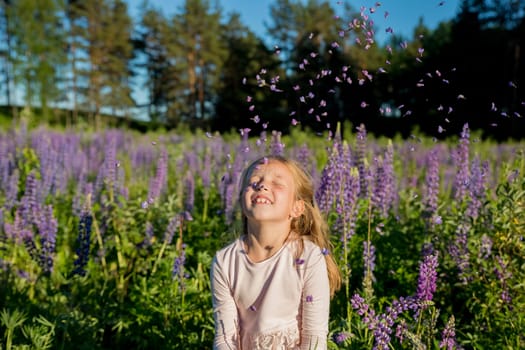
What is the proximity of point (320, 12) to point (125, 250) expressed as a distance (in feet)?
102

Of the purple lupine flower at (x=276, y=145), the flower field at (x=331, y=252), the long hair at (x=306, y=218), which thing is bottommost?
the flower field at (x=331, y=252)

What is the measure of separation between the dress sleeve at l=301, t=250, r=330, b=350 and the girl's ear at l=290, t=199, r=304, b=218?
263 mm

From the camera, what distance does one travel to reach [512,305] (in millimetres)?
2977

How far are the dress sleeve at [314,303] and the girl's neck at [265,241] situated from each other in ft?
0.64

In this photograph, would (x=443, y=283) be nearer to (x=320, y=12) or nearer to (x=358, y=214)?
(x=358, y=214)

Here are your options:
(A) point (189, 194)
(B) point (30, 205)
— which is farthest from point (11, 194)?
(A) point (189, 194)

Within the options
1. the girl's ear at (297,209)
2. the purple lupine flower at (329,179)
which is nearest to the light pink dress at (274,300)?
the girl's ear at (297,209)

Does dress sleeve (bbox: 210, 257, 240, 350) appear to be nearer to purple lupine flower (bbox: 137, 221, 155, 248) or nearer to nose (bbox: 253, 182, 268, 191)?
nose (bbox: 253, 182, 268, 191)

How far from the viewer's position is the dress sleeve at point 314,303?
227cm

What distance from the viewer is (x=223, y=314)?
2.40 m

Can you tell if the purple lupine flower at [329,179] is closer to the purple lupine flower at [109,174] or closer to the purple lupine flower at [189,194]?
the purple lupine flower at [189,194]

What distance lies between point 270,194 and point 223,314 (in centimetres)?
60

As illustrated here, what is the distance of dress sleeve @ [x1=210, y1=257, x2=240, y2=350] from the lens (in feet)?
7.70

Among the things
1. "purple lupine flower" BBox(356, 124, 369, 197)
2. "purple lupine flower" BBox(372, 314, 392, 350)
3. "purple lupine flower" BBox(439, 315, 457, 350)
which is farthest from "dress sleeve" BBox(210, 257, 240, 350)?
"purple lupine flower" BBox(356, 124, 369, 197)
